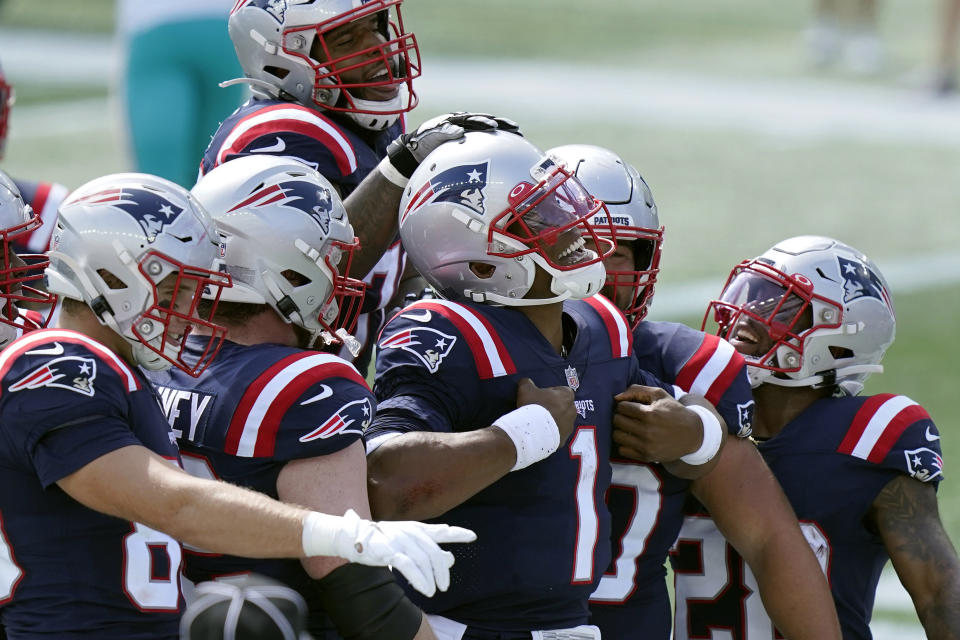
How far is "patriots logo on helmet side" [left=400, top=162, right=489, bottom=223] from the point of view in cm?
342

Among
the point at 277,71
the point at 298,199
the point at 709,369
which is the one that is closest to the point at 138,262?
the point at 298,199

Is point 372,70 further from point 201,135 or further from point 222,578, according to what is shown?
point 201,135

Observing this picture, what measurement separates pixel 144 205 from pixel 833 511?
1843 mm

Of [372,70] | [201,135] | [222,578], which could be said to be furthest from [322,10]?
[201,135]

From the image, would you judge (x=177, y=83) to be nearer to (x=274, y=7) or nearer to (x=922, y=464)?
(x=274, y=7)

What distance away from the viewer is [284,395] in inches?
118

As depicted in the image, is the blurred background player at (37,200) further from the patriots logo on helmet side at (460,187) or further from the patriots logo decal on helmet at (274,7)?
the patriots logo on helmet side at (460,187)

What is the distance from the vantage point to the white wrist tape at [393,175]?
3.87m

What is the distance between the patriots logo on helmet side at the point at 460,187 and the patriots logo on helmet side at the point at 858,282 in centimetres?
111

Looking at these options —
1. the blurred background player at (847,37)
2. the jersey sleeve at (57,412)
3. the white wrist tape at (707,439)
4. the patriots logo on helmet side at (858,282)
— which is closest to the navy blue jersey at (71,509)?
the jersey sleeve at (57,412)

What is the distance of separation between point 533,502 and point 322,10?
1830 mm

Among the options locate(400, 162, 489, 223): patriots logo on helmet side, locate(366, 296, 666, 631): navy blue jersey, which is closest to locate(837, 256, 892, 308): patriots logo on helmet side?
locate(366, 296, 666, 631): navy blue jersey

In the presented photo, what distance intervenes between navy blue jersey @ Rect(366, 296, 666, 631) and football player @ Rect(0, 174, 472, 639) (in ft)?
1.43

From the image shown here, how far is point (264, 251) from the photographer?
3342 millimetres
